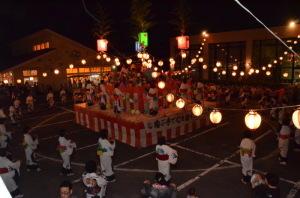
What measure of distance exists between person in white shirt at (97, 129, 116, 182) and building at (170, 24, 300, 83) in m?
17.4

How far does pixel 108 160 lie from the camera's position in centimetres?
1065

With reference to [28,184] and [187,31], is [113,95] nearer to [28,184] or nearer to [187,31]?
[28,184]

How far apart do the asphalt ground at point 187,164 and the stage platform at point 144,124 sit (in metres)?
0.45

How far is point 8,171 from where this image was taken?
8.92 m

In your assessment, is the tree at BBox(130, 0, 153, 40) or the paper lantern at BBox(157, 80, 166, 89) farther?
the tree at BBox(130, 0, 153, 40)

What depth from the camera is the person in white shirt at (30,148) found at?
11.3 meters

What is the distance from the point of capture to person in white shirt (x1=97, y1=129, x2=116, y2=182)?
10.1 m

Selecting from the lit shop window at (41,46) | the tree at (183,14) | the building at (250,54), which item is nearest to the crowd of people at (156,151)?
the building at (250,54)

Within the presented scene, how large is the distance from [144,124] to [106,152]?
13.5 ft

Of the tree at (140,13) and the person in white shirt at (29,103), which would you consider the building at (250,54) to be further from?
the person in white shirt at (29,103)

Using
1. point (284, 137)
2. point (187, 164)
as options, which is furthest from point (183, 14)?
point (284, 137)

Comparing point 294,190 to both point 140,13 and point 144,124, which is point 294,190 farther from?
point 140,13

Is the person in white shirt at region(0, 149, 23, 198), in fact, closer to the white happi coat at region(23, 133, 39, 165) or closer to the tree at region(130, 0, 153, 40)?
the white happi coat at region(23, 133, 39, 165)

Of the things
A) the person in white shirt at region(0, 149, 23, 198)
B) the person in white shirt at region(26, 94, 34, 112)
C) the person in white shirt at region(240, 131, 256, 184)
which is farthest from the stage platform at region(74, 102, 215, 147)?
the person in white shirt at region(26, 94, 34, 112)
